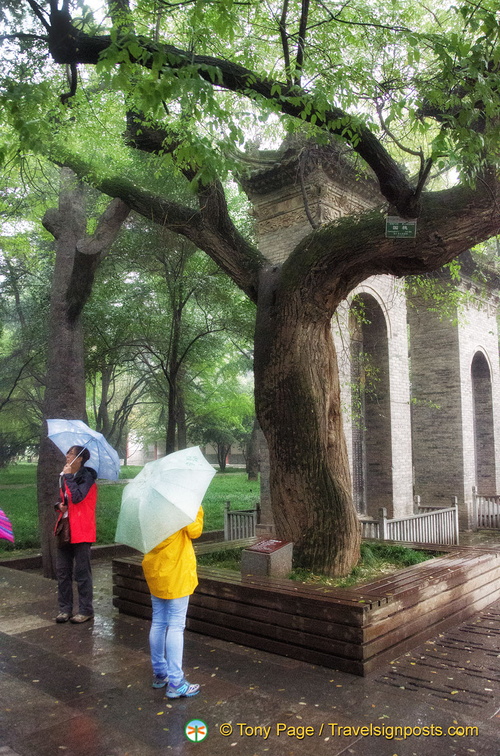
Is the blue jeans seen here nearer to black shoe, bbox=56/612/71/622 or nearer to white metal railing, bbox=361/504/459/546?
black shoe, bbox=56/612/71/622

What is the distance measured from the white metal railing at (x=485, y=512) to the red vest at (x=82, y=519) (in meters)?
13.7

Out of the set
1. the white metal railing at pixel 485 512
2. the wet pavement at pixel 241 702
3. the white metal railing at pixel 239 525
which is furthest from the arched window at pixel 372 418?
the wet pavement at pixel 241 702

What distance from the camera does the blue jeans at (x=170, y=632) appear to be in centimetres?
452

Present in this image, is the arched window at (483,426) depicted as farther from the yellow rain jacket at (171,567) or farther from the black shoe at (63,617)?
the yellow rain jacket at (171,567)

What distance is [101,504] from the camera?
1903 cm

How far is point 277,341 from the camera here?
24.0 feet

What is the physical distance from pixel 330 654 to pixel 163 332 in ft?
39.3

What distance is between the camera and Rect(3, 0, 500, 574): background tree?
18.2 feet

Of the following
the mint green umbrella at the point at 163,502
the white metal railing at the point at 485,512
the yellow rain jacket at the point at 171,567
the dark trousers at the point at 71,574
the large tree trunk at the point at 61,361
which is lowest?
the white metal railing at the point at 485,512

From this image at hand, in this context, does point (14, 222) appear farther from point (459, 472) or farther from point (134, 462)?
point (134, 462)

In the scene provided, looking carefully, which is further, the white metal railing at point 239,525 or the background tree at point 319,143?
the white metal railing at point 239,525

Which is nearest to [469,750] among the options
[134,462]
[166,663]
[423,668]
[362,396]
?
[423,668]

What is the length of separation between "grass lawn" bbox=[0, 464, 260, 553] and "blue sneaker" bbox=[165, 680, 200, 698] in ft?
30.4

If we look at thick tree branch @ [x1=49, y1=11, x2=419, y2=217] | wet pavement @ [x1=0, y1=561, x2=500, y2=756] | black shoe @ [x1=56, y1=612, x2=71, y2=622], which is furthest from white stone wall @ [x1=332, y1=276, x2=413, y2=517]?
black shoe @ [x1=56, y1=612, x2=71, y2=622]
